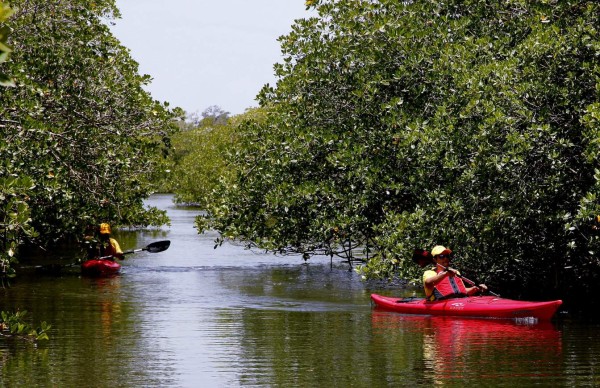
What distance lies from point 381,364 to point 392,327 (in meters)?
3.58

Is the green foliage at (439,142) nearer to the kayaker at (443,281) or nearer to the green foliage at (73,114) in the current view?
the kayaker at (443,281)

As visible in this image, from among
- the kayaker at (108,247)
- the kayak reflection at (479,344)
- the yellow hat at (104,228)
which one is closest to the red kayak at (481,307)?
the kayak reflection at (479,344)

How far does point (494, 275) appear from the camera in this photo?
17.6 metres

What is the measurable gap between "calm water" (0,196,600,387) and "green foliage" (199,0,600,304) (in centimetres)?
161

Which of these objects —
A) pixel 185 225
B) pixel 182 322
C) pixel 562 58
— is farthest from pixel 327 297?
pixel 185 225

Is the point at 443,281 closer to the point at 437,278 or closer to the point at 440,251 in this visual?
the point at 437,278

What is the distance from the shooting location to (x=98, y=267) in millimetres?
23391

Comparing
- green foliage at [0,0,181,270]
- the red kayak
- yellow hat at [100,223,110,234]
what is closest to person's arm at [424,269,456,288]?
the red kayak

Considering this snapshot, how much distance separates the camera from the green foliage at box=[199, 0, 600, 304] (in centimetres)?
1489

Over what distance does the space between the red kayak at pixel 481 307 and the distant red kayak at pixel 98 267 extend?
9.55 m

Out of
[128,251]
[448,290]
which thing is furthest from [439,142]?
[128,251]

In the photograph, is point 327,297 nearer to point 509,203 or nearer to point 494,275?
point 494,275

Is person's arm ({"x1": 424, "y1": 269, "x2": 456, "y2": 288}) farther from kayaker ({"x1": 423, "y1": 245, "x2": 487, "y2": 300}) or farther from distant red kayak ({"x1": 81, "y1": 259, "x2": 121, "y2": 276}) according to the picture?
distant red kayak ({"x1": 81, "y1": 259, "x2": 121, "y2": 276})

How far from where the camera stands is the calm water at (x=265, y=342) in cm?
1073
